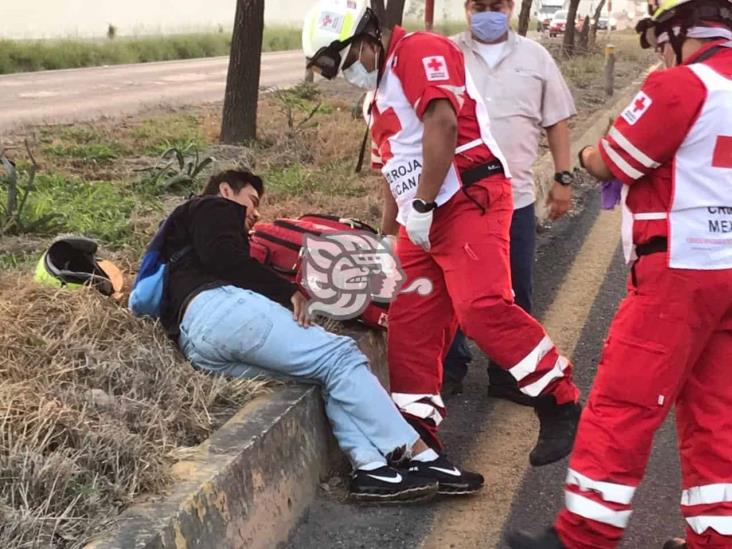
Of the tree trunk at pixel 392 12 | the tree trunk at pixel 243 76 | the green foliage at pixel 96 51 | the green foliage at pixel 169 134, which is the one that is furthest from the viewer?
the green foliage at pixel 96 51

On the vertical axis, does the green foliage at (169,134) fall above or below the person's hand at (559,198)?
below

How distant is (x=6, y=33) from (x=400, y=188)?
1635 inches

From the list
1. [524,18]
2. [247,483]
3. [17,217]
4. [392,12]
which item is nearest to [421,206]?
[247,483]

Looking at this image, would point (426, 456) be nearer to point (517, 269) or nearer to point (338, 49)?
point (517, 269)

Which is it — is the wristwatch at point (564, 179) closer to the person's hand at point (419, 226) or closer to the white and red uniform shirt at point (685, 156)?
the person's hand at point (419, 226)

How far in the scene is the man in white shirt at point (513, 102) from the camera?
453 cm

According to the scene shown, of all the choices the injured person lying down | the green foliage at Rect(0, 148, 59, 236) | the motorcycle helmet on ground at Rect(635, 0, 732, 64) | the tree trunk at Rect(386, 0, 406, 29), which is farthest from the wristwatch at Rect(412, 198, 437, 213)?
the tree trunk at Rect(386, 0, 406, 29)

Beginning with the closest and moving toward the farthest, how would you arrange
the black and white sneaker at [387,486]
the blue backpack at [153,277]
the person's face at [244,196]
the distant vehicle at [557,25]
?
the black and white sneaker at [387,486] → the blue backpack at [153,277] → the person's face at [244,196] → the distant vehicle at [557,25]

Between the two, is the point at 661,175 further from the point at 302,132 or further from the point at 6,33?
the point at 6,33

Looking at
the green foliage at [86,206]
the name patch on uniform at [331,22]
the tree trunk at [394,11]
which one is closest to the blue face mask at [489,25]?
the name patch on uniform at [331,22]

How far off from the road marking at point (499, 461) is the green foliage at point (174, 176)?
9.01 feet

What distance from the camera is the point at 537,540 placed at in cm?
300

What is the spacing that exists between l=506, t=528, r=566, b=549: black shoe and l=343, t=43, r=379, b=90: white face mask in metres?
1.74

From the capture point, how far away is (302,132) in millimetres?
9375
